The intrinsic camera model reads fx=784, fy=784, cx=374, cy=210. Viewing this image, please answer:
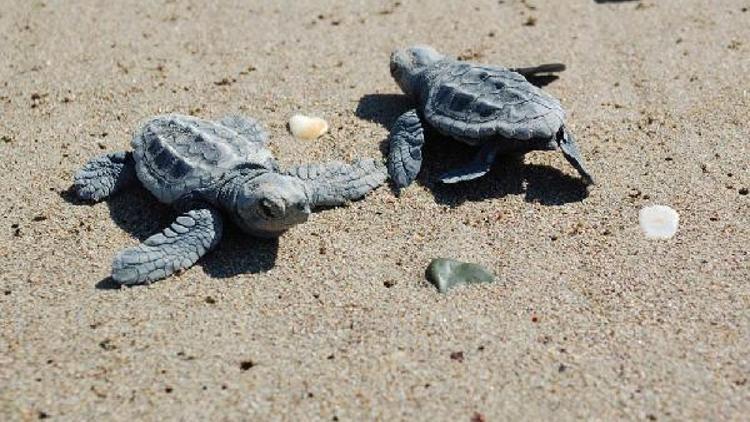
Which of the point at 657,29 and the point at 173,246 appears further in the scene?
the point at 657,29

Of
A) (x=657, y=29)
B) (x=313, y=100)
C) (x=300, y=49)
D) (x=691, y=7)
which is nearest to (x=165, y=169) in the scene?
(x=313, y=100)

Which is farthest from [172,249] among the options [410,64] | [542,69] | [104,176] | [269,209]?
[542,69]

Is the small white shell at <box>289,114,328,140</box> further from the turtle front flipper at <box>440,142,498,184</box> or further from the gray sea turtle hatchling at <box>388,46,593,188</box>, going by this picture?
the turtle front flipper at <box>440,142,498,184</box>

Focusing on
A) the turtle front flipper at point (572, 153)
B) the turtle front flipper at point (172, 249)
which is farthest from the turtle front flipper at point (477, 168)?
the turtle front flipper at point (172, 249)

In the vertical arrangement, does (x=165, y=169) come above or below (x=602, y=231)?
above

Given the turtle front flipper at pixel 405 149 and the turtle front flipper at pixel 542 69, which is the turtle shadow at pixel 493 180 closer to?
the turtle front flipper at pixel 405 149

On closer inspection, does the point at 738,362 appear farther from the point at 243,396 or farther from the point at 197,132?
the point at 197,132

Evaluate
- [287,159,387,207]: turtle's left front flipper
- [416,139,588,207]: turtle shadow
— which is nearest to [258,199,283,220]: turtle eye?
[287,159,387,207]: turtle's left front flipper
